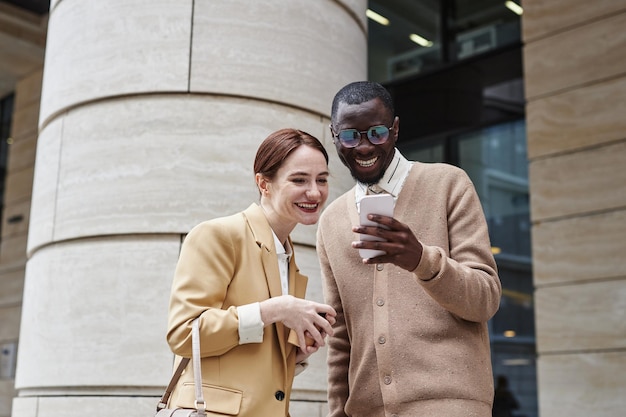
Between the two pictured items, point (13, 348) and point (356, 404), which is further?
point (13, 348)

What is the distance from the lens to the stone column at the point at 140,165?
14.6 feet

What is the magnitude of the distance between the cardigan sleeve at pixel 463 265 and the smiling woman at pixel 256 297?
382mm

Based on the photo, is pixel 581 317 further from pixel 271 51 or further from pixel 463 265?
pixel 463 265

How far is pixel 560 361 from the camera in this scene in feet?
26.7

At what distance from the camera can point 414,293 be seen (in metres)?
2.64

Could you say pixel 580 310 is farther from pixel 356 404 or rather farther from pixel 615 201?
pixel 356 404

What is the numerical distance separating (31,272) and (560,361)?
5.52m

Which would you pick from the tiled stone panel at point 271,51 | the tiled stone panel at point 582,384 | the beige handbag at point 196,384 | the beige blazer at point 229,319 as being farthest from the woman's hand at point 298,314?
the tiled stone panel at point 582,384

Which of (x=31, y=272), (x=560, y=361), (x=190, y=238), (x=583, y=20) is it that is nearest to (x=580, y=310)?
(x=560, y=361)

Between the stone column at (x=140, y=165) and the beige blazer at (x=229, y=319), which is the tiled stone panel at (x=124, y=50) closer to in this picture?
the stone column at (x=140, y=165)

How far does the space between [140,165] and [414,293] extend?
7.95 ft

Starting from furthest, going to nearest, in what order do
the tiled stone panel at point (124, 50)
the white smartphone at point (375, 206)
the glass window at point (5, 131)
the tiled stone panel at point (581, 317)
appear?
the glass window at point (5, 131)
the tiled stone panel at point (581, 317)
the tiled stone panel at point (124, 50)
the white smartphone at point (375, 206)

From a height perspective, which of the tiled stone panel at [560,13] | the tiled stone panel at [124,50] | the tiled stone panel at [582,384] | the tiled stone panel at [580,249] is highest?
the tiled stone panel at [560,13]

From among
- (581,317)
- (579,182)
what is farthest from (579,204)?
(581,317)
